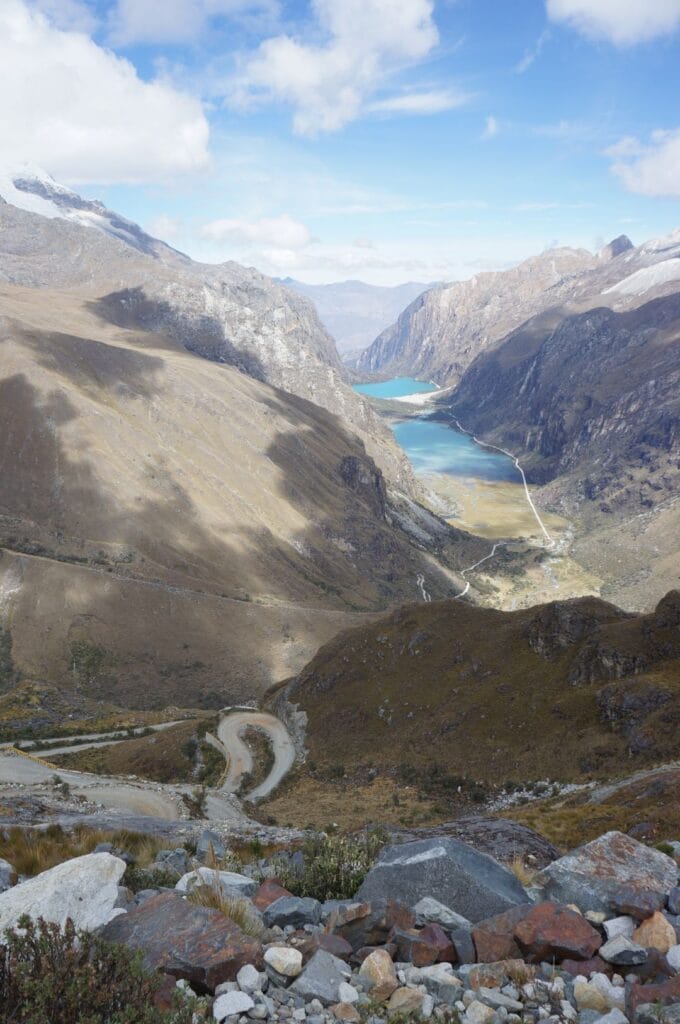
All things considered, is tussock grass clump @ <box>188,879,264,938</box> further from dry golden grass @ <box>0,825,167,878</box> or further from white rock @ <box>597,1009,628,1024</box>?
dry golden grass @ <box>0,825,167,878</box>

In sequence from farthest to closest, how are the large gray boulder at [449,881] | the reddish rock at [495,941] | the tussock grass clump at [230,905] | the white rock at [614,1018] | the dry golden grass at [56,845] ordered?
the dry golden grass at [56,845] → the large gray boulder at [449,881] → the tussock grass clump at [230,905] → the reddish rock at [495,941] → the white rock at [614,1018]

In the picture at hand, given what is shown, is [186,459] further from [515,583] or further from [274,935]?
[274,935]

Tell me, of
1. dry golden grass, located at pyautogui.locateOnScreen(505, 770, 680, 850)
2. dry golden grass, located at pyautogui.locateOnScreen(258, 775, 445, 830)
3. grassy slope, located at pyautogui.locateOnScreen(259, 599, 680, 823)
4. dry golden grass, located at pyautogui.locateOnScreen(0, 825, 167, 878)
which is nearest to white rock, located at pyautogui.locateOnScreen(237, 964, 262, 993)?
dry golden grass, located at pyautogui.locateOnScreen(0, 825, 167, 878)

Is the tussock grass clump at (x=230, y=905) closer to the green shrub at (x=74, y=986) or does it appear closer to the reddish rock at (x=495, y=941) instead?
the green shrub at (x=74, y=986)

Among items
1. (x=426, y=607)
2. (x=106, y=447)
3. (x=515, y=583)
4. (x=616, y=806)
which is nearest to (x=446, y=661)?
(x=426, y=607)

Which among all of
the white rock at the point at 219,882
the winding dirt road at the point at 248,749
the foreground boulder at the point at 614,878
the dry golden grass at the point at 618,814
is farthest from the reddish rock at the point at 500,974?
the winding dirt road at the point at 248,749

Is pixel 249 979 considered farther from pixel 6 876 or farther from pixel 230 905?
pixel 6 876

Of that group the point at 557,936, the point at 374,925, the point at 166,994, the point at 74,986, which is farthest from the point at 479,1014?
the point at 74,986
